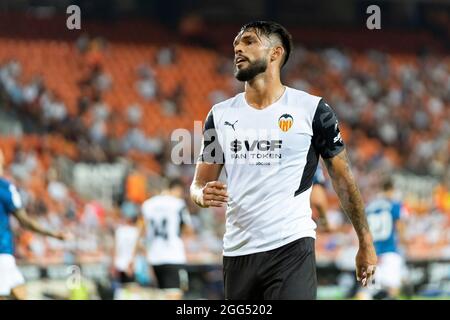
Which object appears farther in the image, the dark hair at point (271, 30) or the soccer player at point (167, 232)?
the soccer player at point (167, 232)

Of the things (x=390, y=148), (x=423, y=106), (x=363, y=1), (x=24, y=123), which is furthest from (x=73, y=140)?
(x=363, y=1)

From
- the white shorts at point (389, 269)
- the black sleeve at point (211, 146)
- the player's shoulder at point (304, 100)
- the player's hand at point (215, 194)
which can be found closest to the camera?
the player's hand at point (215, 194)

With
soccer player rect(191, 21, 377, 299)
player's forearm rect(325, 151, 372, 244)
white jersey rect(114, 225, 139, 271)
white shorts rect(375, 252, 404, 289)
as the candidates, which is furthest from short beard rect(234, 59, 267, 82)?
white jersey rect(114, 225, 139, 271)

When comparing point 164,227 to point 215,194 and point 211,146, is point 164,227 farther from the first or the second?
point 215,194

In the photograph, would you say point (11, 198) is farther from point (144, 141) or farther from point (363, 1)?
point (363, 1)

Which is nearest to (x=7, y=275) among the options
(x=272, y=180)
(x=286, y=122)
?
(x=272, y=180)

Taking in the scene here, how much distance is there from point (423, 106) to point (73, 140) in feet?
33.1

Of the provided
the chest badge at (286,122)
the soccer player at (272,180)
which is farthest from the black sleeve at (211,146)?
the chest badge at (286,122)

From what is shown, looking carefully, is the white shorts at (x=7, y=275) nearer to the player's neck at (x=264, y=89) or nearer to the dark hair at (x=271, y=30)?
the player's neck at (x=264, y=89)

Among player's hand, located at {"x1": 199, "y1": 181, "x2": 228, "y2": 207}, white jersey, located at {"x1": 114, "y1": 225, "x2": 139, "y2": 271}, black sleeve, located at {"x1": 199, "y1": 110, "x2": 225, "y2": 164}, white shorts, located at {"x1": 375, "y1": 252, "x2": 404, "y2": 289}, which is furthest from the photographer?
white jersey, located at {"x1": 114, "y1": 225, "x2": 139, "y2": 271}

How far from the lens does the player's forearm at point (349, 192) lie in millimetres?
5383

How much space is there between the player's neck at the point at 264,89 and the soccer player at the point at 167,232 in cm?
646

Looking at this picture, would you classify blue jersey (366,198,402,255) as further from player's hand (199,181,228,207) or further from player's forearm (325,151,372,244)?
player's hand (199,181,228,207)

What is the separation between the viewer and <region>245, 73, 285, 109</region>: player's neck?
5.53m
